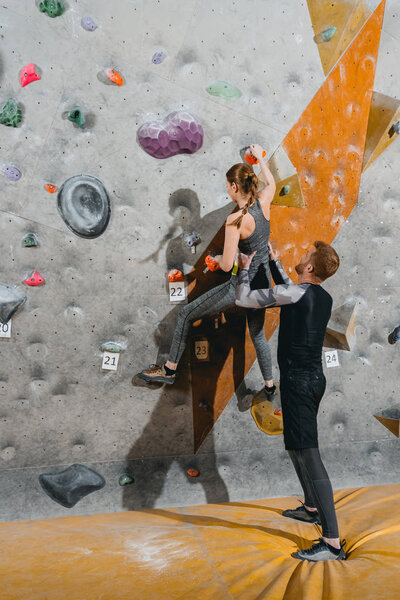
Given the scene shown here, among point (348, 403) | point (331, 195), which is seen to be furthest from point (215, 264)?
point (348, 403)

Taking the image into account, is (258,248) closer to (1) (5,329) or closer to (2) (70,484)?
(1) (5,329)

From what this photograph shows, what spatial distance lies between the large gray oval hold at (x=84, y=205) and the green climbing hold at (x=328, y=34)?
143cm

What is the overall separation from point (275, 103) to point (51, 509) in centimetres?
248

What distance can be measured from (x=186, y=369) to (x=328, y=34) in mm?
1965

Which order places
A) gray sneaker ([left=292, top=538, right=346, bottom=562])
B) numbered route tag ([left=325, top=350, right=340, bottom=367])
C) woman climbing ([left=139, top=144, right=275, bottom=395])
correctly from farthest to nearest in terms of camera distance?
1. numbered route tag ([left=325, top=350, right=340, bottom=367])
2. woman climbing ([left=139, top=144, right=275, bottom=395])
3. gray sneaker ([left=292, top=538, right=346, bottom=562])

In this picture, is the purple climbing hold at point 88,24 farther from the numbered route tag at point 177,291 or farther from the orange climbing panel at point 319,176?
the numbered route tag at point 177,291

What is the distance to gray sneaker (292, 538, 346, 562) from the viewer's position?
6.19ft

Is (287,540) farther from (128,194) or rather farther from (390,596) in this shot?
(128,194)

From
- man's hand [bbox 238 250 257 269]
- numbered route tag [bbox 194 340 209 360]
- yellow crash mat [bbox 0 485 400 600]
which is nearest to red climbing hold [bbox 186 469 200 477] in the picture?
yellow crash mat [bbox 0 485 400 600]

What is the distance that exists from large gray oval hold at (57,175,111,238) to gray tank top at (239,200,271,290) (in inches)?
28.7

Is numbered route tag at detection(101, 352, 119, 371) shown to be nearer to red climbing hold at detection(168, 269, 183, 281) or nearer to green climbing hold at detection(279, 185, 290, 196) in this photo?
red climbing hold at detection(168, 269, 183, 281)

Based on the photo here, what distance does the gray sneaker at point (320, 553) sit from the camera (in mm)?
1888

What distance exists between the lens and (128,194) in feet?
8.02

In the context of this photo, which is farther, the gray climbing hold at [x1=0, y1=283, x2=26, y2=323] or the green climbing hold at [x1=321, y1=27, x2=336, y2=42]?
the green climbing hold at [x1=321, y1=27, x2=336, y2=42]
